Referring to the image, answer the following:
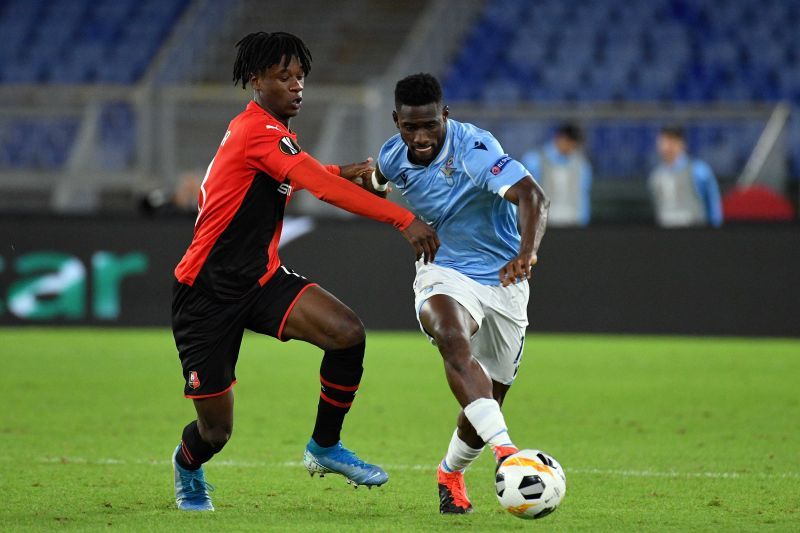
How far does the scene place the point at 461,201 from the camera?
20.1 feet

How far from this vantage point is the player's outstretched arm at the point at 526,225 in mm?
5488

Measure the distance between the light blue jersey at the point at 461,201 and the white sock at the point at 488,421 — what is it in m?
0.84

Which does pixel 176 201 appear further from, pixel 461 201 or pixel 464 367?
pixel 464 367

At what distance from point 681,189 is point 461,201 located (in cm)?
915

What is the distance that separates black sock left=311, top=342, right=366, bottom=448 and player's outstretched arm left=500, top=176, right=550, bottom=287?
86cm

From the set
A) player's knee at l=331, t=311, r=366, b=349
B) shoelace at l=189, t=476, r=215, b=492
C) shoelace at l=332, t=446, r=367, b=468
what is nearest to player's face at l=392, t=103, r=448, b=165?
player's knee at l=331, t=311, r=366, b=349

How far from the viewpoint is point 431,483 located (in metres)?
6.71

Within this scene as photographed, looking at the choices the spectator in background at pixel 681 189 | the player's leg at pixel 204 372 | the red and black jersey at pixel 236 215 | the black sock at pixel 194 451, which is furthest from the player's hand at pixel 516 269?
the spectator in background at pixel 681 189

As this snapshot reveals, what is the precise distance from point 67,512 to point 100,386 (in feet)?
16.9

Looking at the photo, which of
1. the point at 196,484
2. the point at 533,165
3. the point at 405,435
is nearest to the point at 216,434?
the point at 196,484

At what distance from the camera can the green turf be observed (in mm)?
5814

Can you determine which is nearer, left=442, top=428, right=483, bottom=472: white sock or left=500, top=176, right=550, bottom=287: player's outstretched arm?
left=500, top=176, right=550, bottom=287: player's outstretched arm

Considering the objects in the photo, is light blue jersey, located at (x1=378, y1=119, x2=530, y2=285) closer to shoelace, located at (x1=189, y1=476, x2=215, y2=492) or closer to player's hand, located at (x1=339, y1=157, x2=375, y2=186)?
player's hand, located at (x1=339, y1=157, x2=375, y2=186)

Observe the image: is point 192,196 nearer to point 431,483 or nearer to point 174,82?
point 174,82
